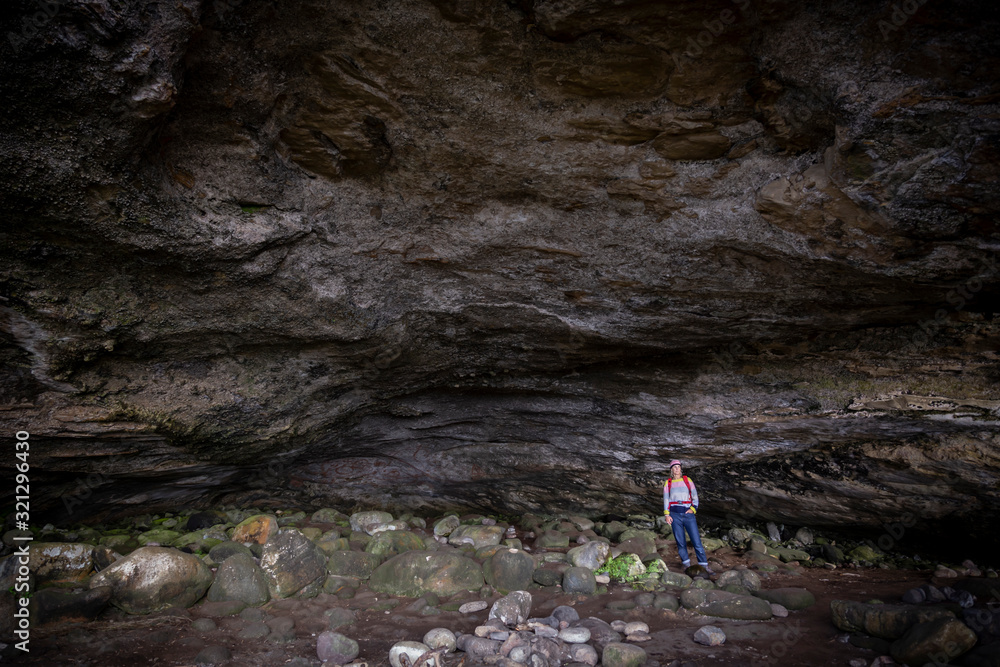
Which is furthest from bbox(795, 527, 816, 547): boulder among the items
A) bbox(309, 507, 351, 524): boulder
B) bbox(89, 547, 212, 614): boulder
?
bbox(89, 547, 212, 614): boulder

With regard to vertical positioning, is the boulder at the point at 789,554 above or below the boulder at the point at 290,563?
below

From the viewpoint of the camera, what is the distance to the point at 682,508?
243 inches

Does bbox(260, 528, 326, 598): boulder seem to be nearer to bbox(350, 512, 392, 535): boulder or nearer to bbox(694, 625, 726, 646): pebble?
bbox(350, 512, 392, 535): boulder

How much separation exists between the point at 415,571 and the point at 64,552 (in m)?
3.38

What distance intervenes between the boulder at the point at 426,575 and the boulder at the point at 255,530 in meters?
1.67

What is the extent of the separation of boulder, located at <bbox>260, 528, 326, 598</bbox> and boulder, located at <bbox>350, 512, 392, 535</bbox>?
1723 millimetres

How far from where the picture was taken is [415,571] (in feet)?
16.8

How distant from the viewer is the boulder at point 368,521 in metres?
6.96

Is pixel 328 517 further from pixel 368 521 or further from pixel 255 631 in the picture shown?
pixel 255 631

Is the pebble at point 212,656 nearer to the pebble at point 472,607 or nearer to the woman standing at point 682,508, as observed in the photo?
the pebble at point 472,607

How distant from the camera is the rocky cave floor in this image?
3.78 metres

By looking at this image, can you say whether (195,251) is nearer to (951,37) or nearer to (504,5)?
(504,5)

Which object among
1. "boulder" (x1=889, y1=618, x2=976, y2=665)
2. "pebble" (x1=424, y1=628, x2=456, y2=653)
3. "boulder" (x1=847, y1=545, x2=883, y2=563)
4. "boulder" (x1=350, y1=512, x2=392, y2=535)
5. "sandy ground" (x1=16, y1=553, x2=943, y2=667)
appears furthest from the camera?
"boulder" (x1=350, y1=512, x2=392, y2=535)

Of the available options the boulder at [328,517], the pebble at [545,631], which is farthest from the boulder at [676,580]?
the boulder at [328,517]
